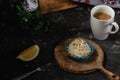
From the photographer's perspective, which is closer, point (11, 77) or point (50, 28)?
point (11, 77)

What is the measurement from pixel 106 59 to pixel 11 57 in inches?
14.1

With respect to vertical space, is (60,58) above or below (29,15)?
below

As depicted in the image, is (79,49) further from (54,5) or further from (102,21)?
(54,5)

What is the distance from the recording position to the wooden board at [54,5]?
3.86 feet

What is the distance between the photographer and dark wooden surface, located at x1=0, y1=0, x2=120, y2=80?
0.98m

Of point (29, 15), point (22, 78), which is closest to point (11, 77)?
point (22, 78)

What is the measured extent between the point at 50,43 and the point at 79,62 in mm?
152

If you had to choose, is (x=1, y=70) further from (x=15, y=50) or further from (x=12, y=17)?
(x=12, y=17)

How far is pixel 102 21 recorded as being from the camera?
3.26ft

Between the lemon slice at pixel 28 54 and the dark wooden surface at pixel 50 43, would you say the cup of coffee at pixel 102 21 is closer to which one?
the dark wooden surface at pixel 50 43

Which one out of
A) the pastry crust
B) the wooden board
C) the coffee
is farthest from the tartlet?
the wooden board

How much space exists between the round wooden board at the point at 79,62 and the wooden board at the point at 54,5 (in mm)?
222

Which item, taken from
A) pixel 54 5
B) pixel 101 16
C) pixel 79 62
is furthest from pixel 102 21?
pixel 54 5

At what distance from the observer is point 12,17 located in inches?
40.7
